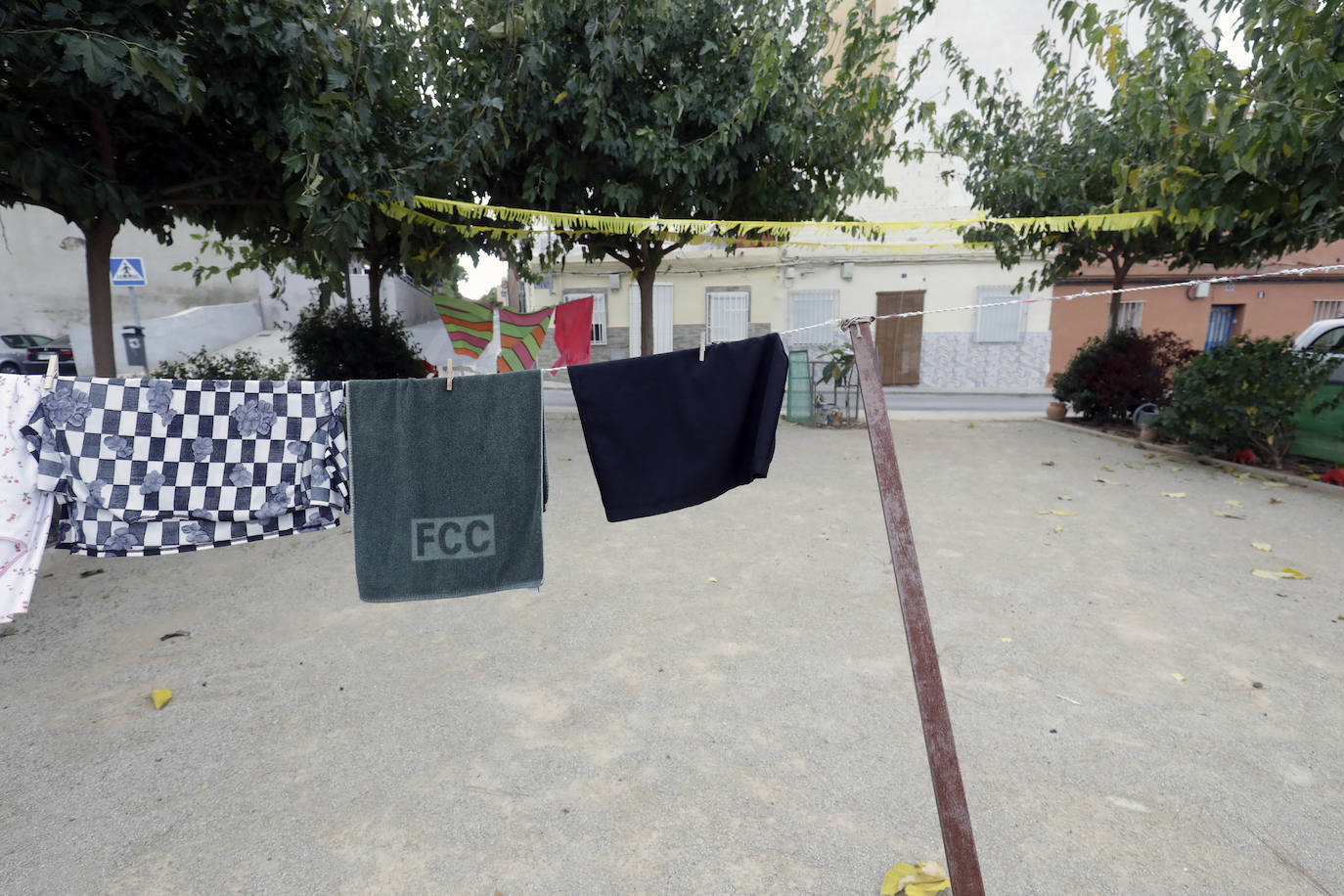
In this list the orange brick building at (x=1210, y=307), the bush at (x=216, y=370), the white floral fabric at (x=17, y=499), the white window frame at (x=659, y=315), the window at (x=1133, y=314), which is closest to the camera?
the white floral fabric at (x=17, y=499)

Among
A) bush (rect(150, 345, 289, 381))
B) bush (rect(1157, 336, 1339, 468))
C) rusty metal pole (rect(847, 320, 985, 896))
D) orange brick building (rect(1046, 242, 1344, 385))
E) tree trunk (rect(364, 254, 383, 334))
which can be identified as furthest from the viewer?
orange brick building (rect(1046, 242, 1344, 385))

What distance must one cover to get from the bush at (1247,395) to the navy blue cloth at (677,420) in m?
7.15

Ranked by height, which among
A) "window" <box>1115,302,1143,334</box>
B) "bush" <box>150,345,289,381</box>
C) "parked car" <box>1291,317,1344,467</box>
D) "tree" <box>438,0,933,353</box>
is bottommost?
"parked car" <box>1291,317,1344,467</box>

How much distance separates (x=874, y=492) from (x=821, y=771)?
4.37 metres

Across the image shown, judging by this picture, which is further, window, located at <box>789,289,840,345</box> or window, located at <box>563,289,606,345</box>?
window, located at <box>563,289,606,345</box>

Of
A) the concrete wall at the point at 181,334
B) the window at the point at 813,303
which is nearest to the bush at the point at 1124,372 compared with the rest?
the window at the point at 813,303

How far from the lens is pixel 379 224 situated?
647cm

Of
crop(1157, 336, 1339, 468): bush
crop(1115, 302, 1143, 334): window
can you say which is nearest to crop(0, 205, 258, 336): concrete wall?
crop(1157, 336, 1339, 468): bush

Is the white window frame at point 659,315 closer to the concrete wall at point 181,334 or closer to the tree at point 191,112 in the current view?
the concrete wall at point 181,334

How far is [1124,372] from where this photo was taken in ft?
32.7

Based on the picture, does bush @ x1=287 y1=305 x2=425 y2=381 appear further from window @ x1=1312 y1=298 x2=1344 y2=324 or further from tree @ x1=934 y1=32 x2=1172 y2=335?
window @ x1=1312 y1=298 x2=1344 y2=324

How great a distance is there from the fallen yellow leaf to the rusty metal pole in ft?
0.71

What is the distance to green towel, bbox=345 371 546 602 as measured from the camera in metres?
2.39

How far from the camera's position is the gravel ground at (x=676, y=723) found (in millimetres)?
2078
